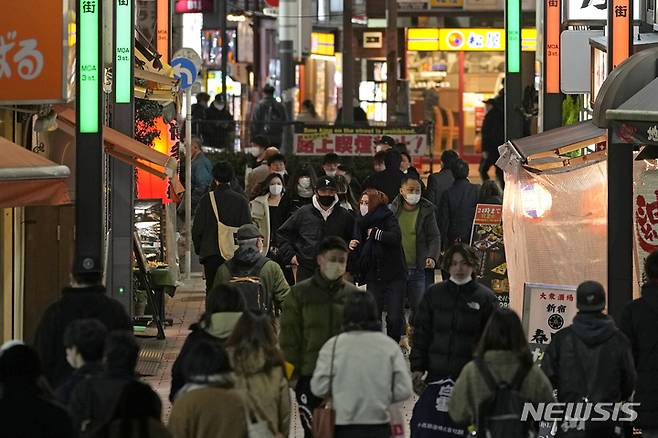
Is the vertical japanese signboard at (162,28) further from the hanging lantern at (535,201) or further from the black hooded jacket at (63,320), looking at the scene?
the black hooded jacket at (63,320)

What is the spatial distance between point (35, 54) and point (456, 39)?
32919 millimetres

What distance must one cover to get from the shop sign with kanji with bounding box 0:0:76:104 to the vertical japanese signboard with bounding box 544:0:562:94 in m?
7.59

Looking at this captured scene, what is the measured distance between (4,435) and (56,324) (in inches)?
96.6

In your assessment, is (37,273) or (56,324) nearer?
(56,324)

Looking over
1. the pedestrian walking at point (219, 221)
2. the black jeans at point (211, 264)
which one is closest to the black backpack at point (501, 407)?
the pedestrian walking at point (219, 221)

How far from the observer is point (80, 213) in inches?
465

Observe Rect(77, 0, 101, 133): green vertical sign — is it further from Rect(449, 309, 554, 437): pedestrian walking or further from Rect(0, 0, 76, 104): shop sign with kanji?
Rect(449, 309, 554, 437): pedestrian walking

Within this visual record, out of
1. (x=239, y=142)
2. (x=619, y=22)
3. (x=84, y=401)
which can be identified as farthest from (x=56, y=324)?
(x=239, y=142)

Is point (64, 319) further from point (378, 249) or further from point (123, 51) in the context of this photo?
point (123, 51)

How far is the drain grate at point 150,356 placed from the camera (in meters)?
16.0

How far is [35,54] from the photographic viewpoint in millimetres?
12430

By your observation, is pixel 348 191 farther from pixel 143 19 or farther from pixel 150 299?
pixel 143 19

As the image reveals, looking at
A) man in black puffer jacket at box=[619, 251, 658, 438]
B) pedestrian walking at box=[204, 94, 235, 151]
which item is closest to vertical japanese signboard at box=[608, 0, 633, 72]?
man in black puffer jacket at box=[619, 251, 658, 438]

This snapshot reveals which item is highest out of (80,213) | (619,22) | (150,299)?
(619,22)
